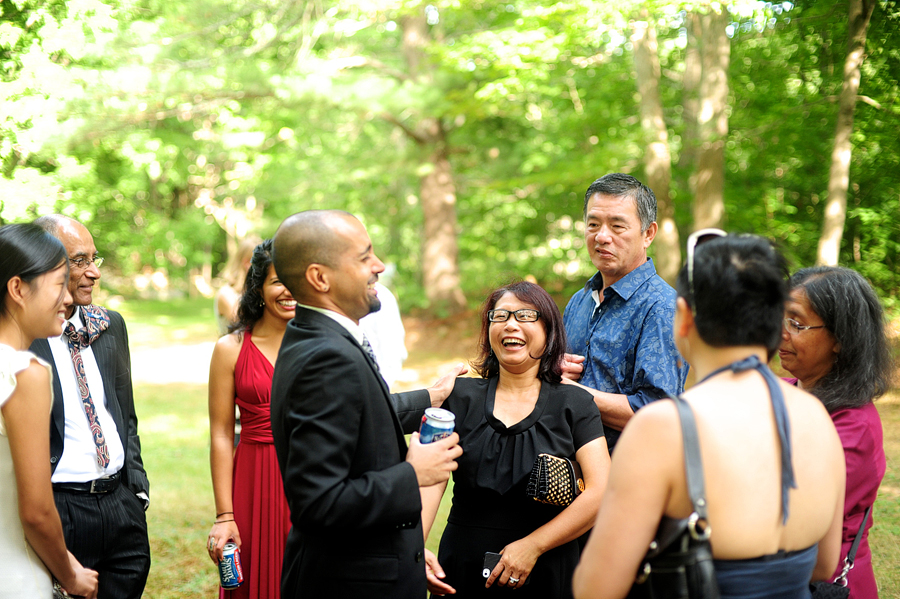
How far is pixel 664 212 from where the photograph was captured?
38.6 feet

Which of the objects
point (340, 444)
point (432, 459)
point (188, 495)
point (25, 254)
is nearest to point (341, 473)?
point (340, 444)

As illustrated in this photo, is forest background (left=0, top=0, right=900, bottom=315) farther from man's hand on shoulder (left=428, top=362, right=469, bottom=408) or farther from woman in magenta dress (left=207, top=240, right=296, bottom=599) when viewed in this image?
man's hand on shoulder (left=428, top=362, right=469, bottom=408)

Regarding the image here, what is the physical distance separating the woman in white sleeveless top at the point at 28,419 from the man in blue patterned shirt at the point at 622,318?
207cm

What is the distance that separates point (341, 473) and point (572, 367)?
4.51 ft

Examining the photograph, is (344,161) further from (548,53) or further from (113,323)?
(113,323)

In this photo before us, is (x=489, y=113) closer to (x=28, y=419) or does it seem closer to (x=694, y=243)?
(x=694, y=243)

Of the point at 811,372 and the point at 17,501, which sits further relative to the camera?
the point at 811,372

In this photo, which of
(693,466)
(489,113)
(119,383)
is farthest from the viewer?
(489,113)

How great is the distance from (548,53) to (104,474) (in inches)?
Result: 344

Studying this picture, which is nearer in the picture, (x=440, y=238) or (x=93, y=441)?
(x=93, y=441)

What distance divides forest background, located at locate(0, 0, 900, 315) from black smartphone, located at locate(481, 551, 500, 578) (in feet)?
12.6

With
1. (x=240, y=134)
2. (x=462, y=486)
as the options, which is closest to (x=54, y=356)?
(x=462, y=486)

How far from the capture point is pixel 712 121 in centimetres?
1081

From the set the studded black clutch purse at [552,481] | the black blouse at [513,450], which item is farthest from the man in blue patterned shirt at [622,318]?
the studded black clutch purse at [552,481]
